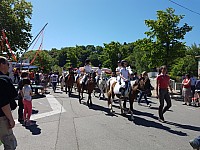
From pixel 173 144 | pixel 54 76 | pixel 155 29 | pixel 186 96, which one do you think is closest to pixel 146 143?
pixel 173 144

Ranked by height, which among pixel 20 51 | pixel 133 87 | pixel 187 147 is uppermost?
pixel 20 51

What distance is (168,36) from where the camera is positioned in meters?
24.5

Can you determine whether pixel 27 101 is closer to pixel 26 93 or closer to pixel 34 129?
pixel 26 93

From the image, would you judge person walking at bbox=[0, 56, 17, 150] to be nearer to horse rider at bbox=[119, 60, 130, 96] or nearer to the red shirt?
the red shirt

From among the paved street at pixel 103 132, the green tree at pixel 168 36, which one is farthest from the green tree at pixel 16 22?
the paved street at pixel 103 132

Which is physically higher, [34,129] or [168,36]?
[168,36]

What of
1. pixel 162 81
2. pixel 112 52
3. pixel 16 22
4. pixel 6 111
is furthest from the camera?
pixel 112 52

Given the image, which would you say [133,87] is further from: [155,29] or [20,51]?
[20,51]

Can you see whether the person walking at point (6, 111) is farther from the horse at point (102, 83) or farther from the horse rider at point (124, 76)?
the horse at point (102, 83)

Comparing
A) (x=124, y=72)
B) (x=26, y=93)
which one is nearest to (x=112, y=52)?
(x=124, y=72)

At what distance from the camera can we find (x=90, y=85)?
13.9 metres

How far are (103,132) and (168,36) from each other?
1872cm

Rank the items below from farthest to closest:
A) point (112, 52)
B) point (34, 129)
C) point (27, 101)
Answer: point (112, 52) → point (27, 101) → point (34, 129)

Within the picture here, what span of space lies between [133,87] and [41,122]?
4.09 m
